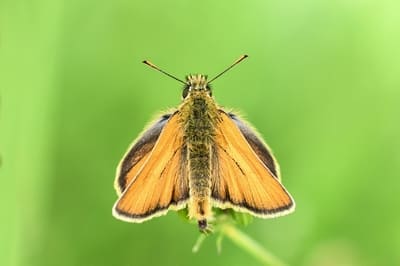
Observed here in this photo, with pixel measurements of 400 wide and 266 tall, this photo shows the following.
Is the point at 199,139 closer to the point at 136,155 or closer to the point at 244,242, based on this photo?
the point at 136,155

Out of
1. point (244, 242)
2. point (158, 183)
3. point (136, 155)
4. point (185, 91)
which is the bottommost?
point (244, 242)

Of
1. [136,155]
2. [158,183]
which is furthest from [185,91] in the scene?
[158,183]

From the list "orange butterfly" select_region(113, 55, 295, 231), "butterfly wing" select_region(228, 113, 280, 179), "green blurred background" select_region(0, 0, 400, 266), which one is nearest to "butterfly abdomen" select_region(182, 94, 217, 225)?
"orange butterfly" select_region(113, 55, 295, 231)

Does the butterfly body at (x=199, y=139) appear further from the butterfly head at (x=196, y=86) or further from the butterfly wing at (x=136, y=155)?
the butterfly wing at (x=136, y=155)

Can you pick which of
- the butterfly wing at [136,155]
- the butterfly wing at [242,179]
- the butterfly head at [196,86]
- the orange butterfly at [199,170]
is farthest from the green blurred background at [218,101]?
the butterfly wing at [242,179]
